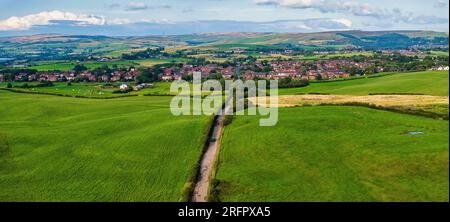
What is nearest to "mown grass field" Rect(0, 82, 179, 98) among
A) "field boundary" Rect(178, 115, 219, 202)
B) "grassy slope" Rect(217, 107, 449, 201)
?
"field boundary" Rect(178, 115, 219, 202)

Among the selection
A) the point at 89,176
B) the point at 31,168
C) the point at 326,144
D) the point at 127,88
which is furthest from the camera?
the point at 127,88

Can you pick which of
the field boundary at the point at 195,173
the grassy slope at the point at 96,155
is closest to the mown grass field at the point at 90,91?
the grassy slope at the point at 96,155

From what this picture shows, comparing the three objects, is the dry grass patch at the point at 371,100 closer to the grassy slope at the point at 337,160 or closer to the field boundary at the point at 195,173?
the grassy slope at the point at 337,160

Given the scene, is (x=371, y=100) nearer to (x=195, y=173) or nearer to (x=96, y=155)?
(x=195, y=173)

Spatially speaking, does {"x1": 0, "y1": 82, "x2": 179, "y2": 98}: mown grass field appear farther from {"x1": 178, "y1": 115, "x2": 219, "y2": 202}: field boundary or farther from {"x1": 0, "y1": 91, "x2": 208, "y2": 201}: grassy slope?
{"x1": 178, "y1": 115, "x2": 219, "y2": 202}: field boundary
